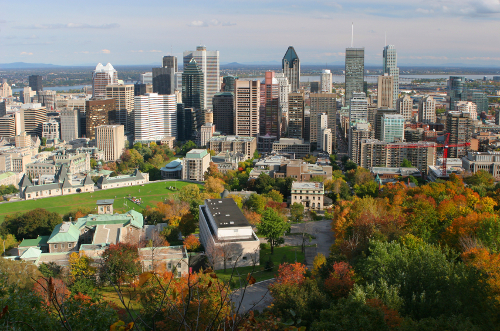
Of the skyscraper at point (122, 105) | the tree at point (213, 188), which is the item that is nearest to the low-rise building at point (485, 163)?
the tree at point (213, 188)

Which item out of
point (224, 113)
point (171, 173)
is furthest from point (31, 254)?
point (224, 113)

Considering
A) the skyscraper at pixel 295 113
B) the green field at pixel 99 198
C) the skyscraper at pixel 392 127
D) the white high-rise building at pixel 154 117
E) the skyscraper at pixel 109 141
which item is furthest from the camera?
the white high-rise building at pixel 154 117

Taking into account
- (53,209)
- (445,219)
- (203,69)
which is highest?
(203,69)

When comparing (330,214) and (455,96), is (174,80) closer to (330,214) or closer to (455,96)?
(455,96)

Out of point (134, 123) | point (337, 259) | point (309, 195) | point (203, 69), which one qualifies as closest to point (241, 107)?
point (134, 123)

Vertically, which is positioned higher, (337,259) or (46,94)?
(46,94)

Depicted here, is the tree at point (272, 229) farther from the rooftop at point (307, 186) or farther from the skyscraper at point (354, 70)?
the skyscraper at point (354, 70)

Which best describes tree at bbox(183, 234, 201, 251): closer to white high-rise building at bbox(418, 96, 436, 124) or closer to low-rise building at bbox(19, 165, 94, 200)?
low-rise building at bbox(19, 165, 94, 200)
